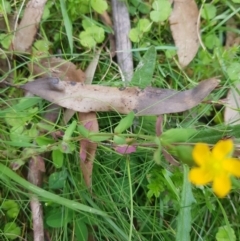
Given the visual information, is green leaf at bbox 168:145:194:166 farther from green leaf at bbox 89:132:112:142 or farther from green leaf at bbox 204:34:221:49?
green leaf at bbox 204:34:221:49

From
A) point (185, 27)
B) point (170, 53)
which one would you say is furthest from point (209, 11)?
point (170, 53)

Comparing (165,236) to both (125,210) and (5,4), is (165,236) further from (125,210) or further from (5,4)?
(5,4)

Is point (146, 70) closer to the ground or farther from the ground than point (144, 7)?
closer to the ground

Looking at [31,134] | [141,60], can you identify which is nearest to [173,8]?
[141,60]

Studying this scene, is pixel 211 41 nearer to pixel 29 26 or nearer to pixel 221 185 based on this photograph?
pixel 29 26

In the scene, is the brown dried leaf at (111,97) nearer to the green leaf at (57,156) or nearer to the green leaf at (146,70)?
the green leaf at (146,70)
